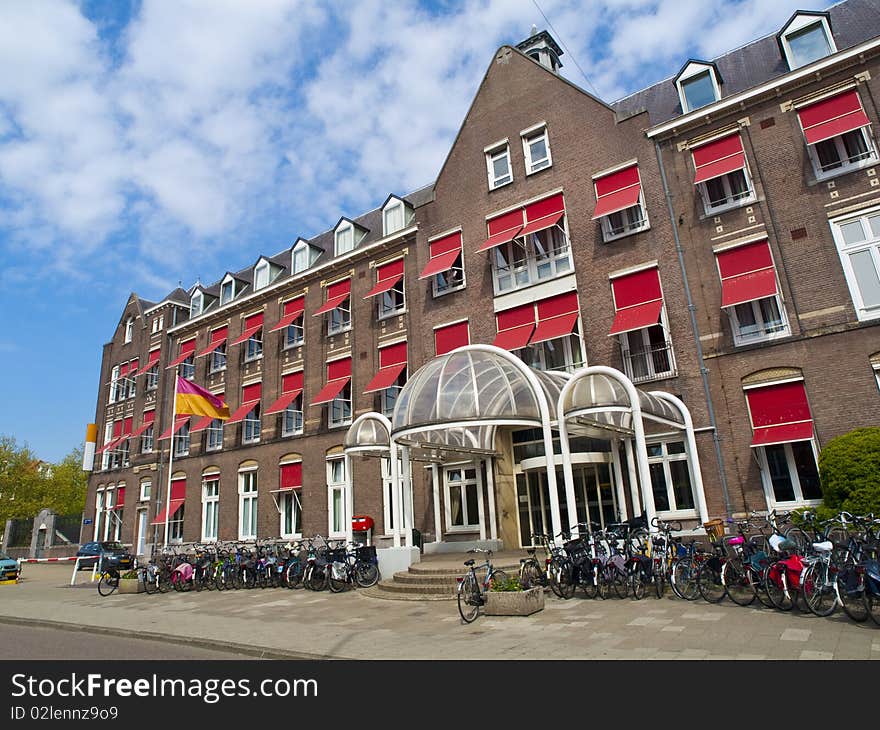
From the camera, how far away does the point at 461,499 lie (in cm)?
1930

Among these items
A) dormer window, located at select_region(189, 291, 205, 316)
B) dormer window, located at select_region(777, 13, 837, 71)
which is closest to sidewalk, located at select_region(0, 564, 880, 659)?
dormer window, located at select_region(777, 13, 837, 71)

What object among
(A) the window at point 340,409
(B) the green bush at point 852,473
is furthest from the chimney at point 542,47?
Result: (B) the green bush at point 852,473

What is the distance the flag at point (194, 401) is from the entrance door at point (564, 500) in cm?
1422

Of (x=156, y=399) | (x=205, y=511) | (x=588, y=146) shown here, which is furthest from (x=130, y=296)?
(x=588, y=146)

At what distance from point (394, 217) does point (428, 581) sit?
16.8 meters

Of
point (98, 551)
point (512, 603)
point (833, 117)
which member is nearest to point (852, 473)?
point (512, 603)

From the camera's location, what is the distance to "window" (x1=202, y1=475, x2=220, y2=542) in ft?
91.2

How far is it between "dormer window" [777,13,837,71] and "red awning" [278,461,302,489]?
22546 mm

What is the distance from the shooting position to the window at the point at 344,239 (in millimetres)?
Answer: 26594

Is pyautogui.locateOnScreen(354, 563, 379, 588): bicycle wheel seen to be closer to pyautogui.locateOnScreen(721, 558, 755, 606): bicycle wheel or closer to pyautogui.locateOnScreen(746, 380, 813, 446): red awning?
pyautogui.locateOnScreen(721, 558, 755, 606): bicycle wheel

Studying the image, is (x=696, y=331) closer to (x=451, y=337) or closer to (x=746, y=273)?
(x=746, y=273)

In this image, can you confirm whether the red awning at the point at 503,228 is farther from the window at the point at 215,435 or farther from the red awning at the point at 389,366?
the window at the point at 215,435

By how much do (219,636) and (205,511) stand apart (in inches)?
813
